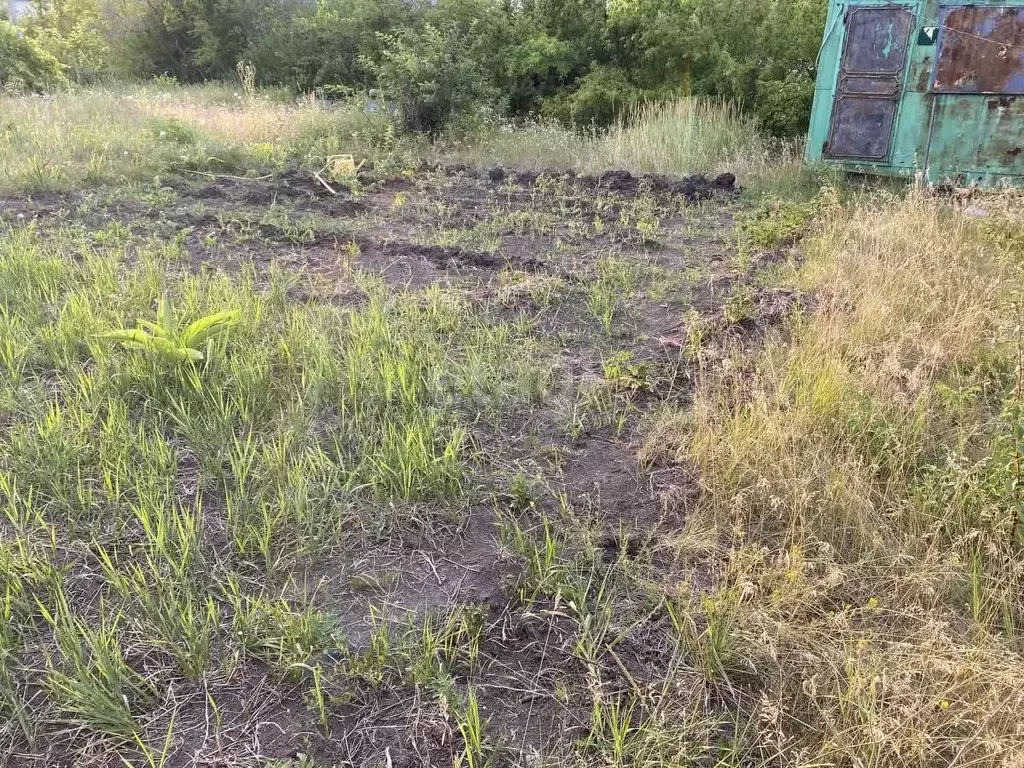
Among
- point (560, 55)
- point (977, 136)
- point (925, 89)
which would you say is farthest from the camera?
point (560, 55)

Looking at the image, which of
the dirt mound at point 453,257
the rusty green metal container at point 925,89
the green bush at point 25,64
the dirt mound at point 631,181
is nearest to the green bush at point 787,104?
the rusty green metal container at point 925,89

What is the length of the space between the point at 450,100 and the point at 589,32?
4558mm

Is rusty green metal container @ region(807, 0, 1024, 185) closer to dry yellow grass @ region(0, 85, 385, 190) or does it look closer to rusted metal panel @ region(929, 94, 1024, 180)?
rusted metal panel @ region(929, 94, 1024, 180)

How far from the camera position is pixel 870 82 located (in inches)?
307

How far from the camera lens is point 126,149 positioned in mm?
9086

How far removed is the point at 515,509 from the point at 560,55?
46.1ft

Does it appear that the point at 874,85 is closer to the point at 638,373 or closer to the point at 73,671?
the point at 638,373

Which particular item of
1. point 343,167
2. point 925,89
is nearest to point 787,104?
point 925,89

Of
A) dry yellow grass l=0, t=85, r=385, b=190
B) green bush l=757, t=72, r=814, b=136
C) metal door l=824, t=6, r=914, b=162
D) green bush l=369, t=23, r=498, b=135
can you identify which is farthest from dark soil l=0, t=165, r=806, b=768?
green bush l=757, t=72, r=814, b=136

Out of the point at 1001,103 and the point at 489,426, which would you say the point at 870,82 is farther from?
the point at 489,426

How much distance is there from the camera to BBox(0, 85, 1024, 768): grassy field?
1.89 m

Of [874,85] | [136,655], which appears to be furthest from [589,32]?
[136,655]

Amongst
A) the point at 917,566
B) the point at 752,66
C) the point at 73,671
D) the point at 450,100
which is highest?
the point at 752,66

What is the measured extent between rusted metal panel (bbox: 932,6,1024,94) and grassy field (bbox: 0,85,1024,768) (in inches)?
102
